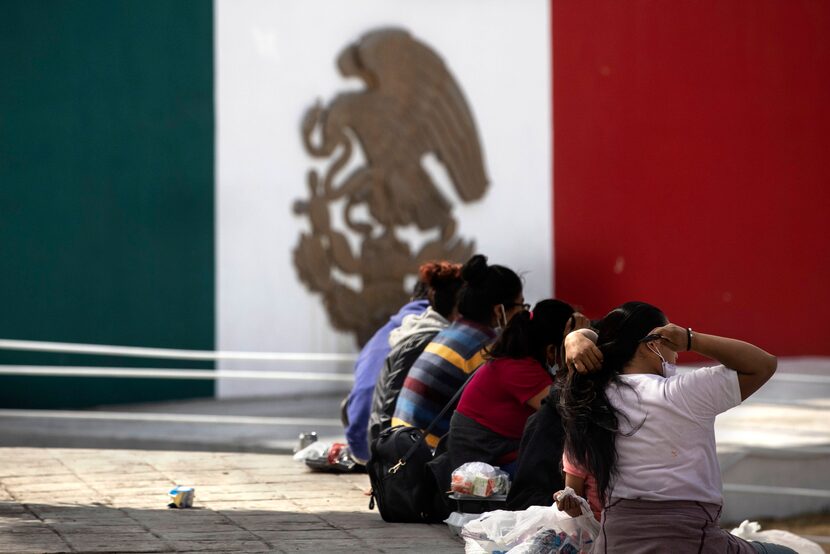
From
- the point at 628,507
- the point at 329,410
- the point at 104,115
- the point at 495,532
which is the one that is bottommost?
the point at 329,410

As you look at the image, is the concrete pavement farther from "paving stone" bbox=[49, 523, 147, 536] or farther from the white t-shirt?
the white t-shirt

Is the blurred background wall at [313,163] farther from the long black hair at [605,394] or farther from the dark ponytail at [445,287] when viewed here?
the long black hair at [605,394]

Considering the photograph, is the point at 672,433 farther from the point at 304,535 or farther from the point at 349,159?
the point at 349,159

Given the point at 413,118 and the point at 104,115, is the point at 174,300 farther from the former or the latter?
the point at 413,118

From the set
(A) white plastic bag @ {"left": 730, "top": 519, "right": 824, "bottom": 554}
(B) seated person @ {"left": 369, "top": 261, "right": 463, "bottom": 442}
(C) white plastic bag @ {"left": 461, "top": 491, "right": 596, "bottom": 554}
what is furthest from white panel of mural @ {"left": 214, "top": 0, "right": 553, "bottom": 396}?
(A) white plastic bag @ {"left": 730, "top": 519, "right": 824, "bottom": 554}

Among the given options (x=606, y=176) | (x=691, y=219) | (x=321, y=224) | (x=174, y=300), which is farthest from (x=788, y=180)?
(x=174, y=300)

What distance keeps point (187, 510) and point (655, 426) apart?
2.29 m

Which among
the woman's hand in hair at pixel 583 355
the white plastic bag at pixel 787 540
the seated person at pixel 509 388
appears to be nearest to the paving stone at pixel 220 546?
the seated person at pixel 509 388

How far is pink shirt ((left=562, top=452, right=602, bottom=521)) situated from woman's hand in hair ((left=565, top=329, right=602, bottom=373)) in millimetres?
302

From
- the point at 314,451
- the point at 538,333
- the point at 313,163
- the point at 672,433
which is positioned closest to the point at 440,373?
the point at 538,333

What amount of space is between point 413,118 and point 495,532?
20.5ft

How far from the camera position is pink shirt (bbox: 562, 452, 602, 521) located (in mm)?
3588

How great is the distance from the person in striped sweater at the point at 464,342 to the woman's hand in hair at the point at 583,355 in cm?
142

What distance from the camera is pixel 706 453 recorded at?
343 cm
